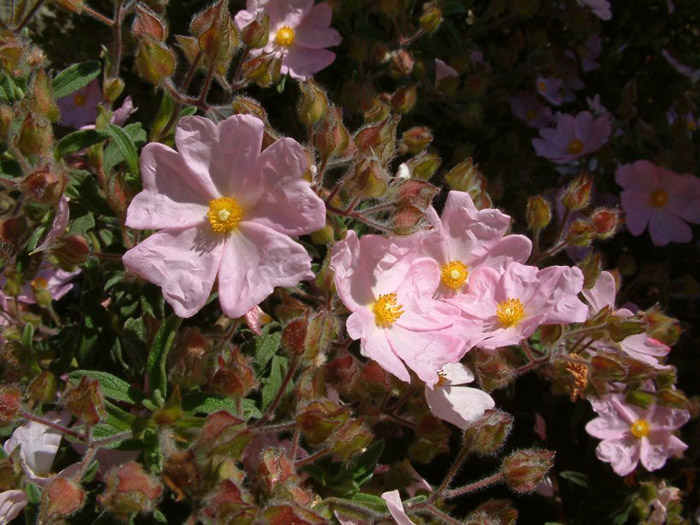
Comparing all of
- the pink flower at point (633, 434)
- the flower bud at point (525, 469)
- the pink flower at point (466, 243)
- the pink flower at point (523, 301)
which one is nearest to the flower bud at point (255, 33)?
the pink flower at point (466, 243)

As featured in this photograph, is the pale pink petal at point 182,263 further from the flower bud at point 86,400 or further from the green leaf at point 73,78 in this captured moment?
the green leaf at point 73,78

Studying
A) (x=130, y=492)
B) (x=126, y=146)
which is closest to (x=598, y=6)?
(x=126, y=146)

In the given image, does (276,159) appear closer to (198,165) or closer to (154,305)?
(198,165)

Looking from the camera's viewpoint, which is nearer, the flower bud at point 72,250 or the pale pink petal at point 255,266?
the pale pink petal at point 255,266

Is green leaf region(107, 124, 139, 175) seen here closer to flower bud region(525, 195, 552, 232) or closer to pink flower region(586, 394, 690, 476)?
flower bud region(525, 195, 552, 232)

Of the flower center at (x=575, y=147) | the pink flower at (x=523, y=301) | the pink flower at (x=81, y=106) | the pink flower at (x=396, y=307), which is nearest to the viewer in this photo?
the pink flower at (x=396, y=307)

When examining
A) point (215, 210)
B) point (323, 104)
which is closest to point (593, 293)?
point (323, 104)
